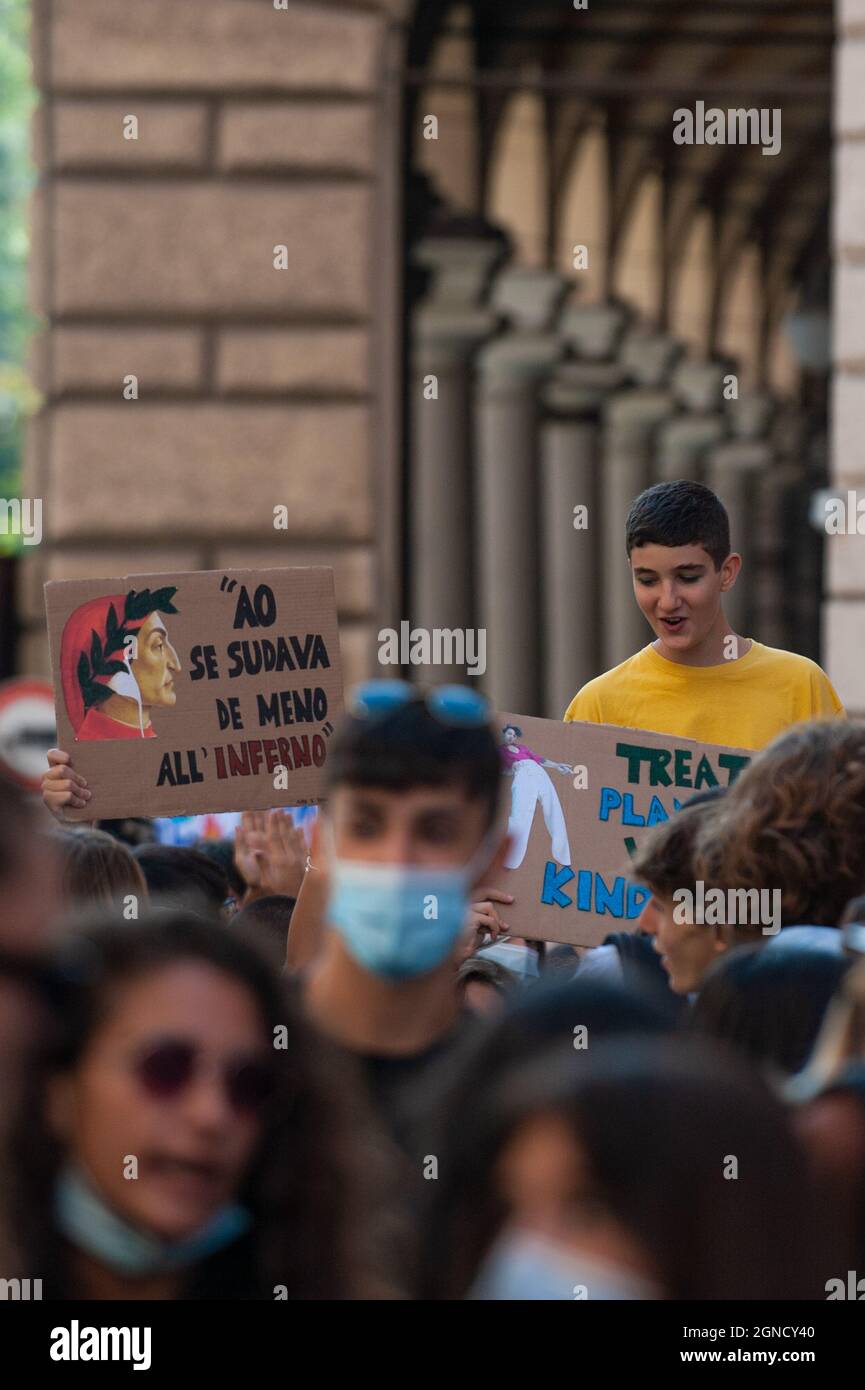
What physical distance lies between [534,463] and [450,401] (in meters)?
0.94

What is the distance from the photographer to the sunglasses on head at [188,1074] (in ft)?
7.68

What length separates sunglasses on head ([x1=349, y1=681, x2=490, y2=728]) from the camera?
3137 mm

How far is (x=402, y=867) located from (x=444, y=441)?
7170 mm

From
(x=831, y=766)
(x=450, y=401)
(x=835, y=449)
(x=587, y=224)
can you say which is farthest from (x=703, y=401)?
(x=831, y=766)

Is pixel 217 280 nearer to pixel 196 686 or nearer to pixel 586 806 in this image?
pixel 196 686

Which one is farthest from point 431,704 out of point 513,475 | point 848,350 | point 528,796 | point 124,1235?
point 513,475

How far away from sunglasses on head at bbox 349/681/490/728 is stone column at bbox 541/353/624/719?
22.6 feet

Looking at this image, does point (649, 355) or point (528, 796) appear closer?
point (528, 796)

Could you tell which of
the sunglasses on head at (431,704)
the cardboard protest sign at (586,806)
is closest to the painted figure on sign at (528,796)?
the cardboard protest sign at (586,806)

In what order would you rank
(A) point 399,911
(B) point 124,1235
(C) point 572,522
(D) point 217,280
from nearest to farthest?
1. (B) point 124,1235
2. (A) point 399,911
3. (D) point 217,280
4. (C) point 572,522

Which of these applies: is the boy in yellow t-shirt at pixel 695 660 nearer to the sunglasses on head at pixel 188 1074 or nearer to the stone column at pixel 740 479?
the sunglasses on head at pixel 188 1074

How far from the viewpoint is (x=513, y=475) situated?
1088 cm

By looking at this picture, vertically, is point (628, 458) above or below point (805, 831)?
above

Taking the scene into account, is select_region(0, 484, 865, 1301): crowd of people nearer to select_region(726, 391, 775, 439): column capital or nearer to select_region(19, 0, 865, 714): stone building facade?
select_region(19, 0, 865, 714): stone building facade
